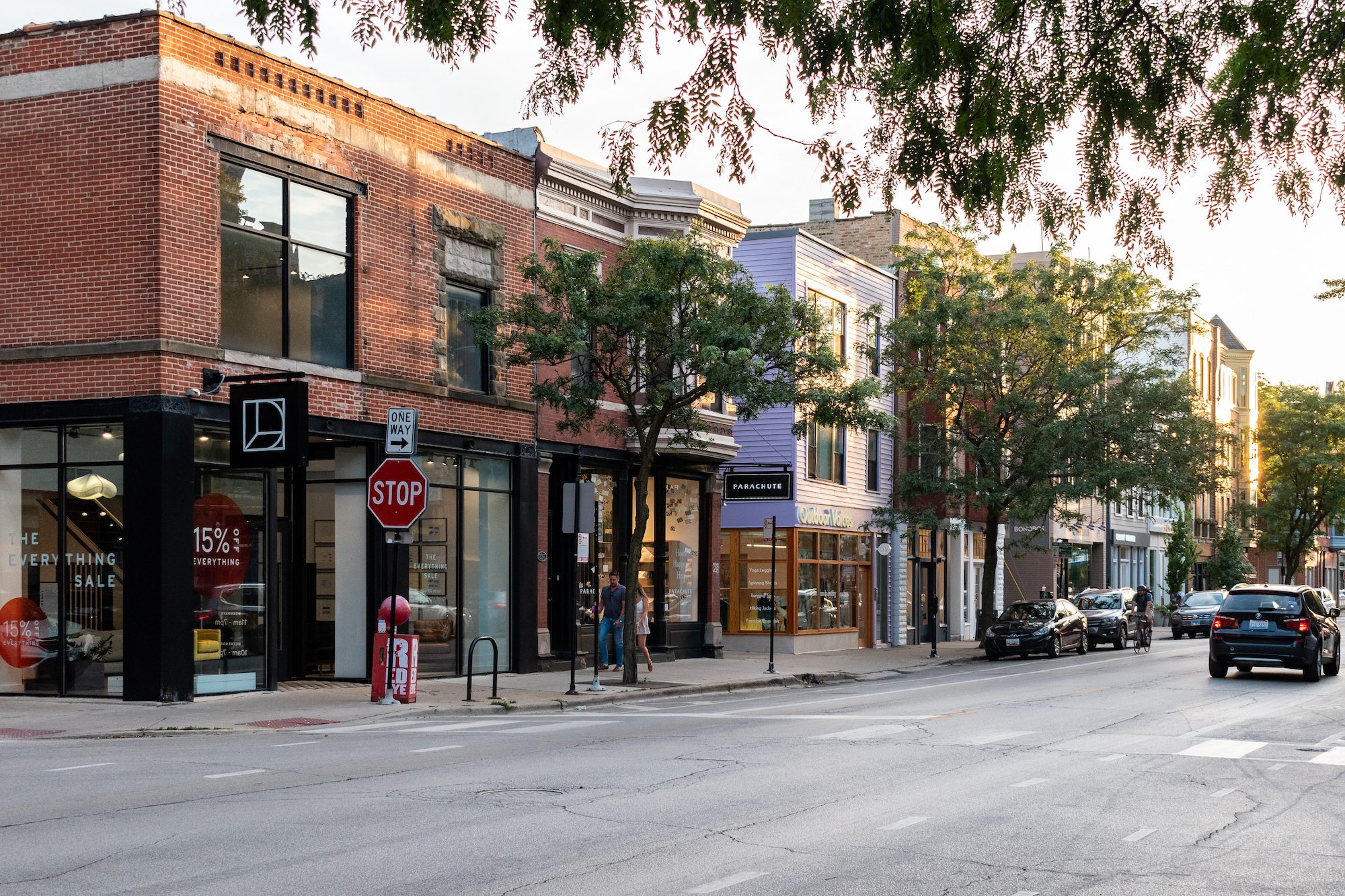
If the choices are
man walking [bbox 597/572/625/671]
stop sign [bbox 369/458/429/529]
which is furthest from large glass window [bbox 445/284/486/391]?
stop sign [bbox 369/458/429/529]

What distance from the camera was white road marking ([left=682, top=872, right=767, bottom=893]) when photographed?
7613mm

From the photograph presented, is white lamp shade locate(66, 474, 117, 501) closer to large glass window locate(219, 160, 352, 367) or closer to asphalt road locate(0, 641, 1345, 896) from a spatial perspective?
large glass window locate(219, 160, 352, 367)

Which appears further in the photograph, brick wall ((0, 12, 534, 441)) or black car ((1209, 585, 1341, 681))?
black car ((1209, 585, 1341, 681))

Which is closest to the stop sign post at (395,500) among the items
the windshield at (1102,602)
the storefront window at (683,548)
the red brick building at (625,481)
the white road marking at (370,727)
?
the white road marking at (370,727)

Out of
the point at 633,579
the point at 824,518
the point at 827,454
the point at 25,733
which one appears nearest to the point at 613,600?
the point at 633,579

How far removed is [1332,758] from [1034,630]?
21.6 m

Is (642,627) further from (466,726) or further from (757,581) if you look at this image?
(757,581)

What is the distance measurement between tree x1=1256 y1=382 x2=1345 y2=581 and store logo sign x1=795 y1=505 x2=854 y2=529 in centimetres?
4503

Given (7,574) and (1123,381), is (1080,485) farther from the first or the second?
(7,574)

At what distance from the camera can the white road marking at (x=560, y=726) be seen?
52.9ft

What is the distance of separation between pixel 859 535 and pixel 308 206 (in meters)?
21.6

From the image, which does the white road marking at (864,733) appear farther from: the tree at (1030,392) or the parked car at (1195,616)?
the parked car at (1195,616)

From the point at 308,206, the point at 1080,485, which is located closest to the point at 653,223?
the point at 308,206

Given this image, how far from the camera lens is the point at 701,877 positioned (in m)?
7.94
